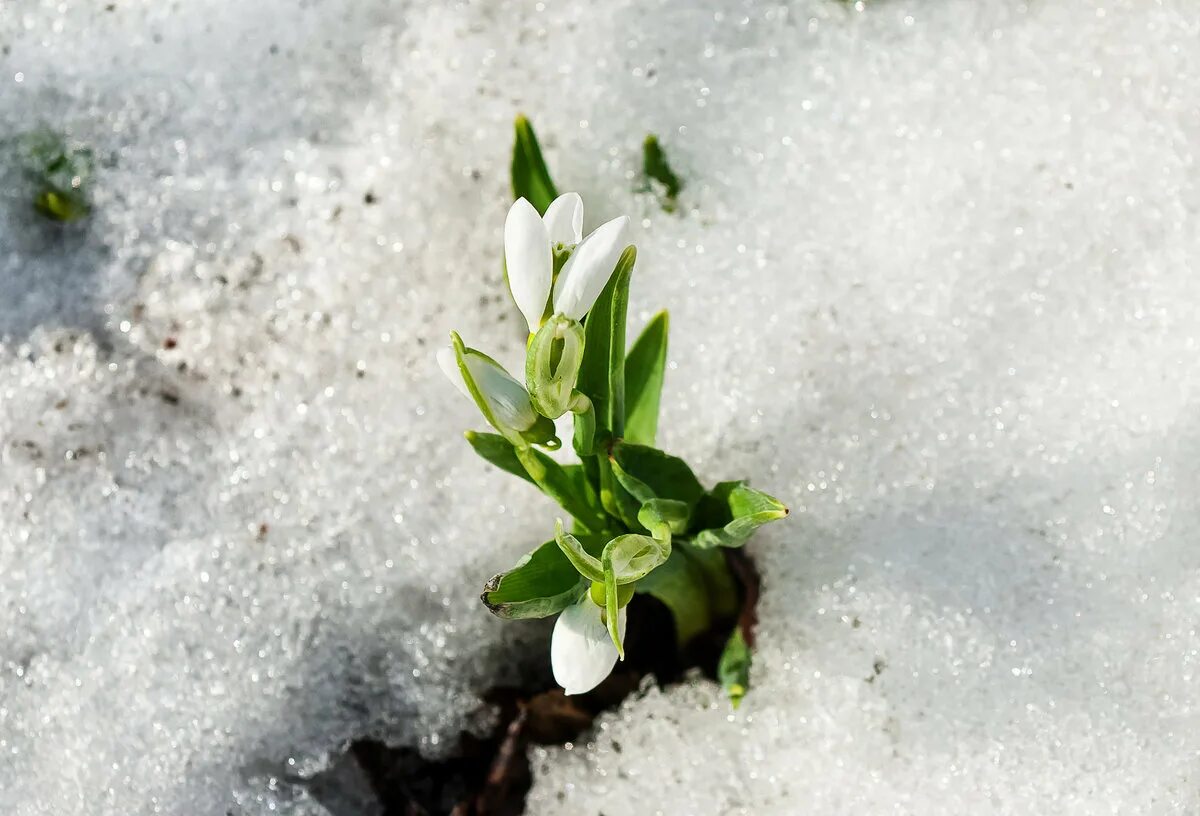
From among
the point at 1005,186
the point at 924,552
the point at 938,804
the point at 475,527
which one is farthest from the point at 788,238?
the point at 938,804

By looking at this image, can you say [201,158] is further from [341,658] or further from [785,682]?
[785,682]

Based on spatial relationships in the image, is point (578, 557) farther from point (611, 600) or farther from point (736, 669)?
point (736, 669)

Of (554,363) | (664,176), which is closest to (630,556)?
(554,363)

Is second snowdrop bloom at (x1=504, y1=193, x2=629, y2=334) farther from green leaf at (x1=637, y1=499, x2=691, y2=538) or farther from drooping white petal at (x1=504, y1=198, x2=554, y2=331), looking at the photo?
green leaf at (x1=637, y1=499, x2=691, y2=538)

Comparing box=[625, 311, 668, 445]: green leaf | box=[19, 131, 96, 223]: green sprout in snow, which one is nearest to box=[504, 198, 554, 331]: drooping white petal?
box=[625, 311, 668, 445]: green leaf

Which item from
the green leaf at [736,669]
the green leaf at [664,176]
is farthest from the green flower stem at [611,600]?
the green leaf at [664,176]

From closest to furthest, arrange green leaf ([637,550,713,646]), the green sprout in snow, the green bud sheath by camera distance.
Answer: the green bud sheath, green leaf ([637,550,713,646]), the green sprout in snow

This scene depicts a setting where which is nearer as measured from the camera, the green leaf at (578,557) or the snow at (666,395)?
the green leaf at (578,557)

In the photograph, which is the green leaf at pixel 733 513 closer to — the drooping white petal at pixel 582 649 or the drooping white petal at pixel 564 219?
the drooping white petal at pixel 582 649
